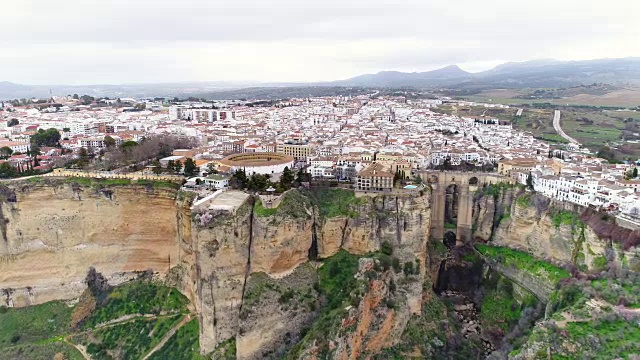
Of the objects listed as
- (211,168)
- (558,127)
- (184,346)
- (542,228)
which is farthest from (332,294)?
(558,127)

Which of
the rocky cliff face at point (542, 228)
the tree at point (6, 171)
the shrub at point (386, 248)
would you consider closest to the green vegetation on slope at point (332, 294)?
the shrub at point (386, 248)

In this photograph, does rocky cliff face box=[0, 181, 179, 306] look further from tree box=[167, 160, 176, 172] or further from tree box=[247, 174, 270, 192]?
tree box=[247, 174, 270, 192]

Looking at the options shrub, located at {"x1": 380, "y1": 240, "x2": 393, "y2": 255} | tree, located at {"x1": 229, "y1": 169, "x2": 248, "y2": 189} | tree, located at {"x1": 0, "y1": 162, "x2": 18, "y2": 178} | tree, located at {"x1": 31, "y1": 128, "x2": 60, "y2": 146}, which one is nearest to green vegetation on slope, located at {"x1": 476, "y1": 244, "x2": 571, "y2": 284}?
shrub, located at {"x1": 380, "y1": 240, "x2": 393, "y2": 255}

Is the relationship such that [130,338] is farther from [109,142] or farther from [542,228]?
Result: [542,228]

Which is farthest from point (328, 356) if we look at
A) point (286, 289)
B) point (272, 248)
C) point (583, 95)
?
point (583, 95)

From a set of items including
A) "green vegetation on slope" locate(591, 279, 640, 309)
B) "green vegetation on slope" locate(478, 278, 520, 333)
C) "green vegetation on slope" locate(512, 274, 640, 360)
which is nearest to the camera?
"green vegetation on slope" locate(512, 274, 640, 360)

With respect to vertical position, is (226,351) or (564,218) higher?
(564,218)
